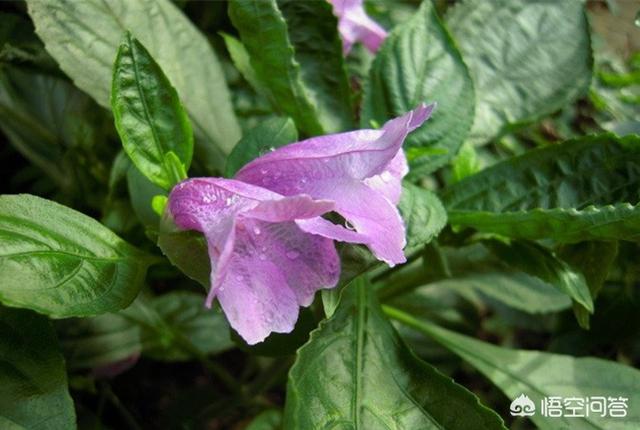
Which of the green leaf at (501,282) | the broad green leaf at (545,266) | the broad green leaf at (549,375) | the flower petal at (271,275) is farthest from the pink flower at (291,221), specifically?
the green leaf at (501,282)

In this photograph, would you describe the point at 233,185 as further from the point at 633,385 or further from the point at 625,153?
the point at 633,385

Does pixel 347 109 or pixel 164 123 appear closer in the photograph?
pixel 164 123

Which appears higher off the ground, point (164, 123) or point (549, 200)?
point (164, 123)

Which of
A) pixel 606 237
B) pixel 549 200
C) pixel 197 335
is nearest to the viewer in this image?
pixel 606 237

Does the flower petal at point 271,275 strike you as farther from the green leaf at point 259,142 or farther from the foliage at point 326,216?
the green leaf at point 259,142

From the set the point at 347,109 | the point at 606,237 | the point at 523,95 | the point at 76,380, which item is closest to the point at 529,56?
the point at 523,95

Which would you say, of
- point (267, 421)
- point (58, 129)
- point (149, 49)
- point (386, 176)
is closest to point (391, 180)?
point (386, 176)

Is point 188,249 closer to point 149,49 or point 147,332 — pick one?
point 149,49
